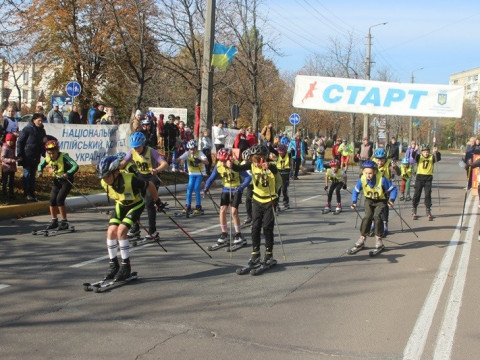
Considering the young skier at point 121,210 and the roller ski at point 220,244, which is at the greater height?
the young skier at point 121,210

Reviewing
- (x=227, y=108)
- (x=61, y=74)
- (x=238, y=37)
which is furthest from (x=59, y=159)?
(x=227, y=108)

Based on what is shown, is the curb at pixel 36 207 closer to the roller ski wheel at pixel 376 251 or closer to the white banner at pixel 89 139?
the white banner at pixel 89 139

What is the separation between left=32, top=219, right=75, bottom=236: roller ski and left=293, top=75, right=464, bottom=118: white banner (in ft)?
34.2

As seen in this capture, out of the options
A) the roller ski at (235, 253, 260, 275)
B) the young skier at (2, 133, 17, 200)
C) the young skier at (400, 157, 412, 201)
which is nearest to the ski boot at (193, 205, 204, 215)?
the young skier at (2, 133, 17, 200)

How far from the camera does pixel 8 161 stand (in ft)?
42.1

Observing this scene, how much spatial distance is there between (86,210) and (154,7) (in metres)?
13.4

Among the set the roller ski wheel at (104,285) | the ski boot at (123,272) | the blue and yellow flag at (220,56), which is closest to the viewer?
the roller ski wheel at (104,285)

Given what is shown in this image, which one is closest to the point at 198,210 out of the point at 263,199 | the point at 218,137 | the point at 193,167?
the point at 193,167

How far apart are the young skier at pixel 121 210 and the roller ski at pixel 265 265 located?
5.78ft

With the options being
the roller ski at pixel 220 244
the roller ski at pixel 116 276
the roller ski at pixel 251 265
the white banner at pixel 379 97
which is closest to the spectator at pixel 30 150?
the roller ski at pixel 220 244

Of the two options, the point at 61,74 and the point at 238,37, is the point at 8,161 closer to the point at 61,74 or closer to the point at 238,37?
the point at 238,37

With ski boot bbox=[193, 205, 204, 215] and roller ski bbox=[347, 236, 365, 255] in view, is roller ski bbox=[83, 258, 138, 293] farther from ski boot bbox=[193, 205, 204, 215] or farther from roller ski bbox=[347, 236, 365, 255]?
ski boot bbox=[193, 205, 204, 215]

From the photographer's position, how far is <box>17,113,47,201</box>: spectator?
1298 centimetres

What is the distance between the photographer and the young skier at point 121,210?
7.05 metres
